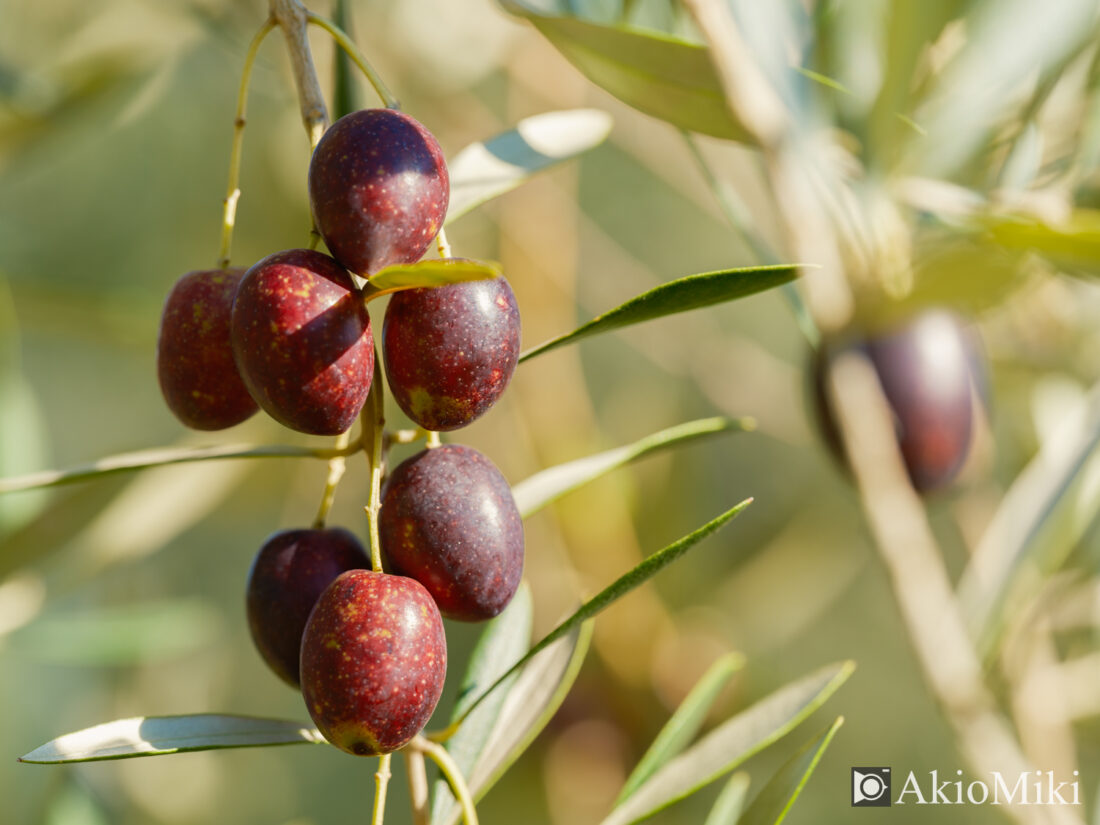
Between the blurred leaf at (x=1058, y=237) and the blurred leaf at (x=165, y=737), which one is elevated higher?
the blurred leaf at (x=1058, y=237)

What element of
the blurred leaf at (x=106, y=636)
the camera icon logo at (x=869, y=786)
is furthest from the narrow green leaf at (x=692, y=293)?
the blurred leaf at (x=106, y=636)

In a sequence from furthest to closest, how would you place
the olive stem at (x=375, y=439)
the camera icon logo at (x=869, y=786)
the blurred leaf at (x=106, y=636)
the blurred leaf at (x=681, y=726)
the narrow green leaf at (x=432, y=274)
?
the blurred leaf at (x=106, y=636) → the camera icon logo at (x=869, y=786) → the blurred leaf at (x=681, y=726) → the olive stem at (x=375, y=439) → the narrow green leaf at (x=432, y=274)

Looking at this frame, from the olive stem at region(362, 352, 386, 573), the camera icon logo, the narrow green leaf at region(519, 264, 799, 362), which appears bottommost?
the camera icon logo

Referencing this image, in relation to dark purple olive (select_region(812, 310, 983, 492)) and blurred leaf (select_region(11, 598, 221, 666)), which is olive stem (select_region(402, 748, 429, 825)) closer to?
blurred leaf (select_region(11, 598, 221, 666))

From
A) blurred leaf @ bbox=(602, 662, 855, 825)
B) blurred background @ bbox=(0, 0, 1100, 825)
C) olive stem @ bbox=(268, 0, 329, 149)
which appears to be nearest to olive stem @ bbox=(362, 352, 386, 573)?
olive stem @ bbox=(268, 0, 329, 149)

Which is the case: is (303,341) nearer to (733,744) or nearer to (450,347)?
(450,347)

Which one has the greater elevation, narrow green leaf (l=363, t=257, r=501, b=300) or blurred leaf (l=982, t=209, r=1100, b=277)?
narrow green leaf (l=363, t=257, r=501, b=300)

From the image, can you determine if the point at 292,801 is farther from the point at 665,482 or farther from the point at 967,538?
the point at 967,538

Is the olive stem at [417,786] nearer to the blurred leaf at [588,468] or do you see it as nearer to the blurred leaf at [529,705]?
the blurred leaf at [529,705]
